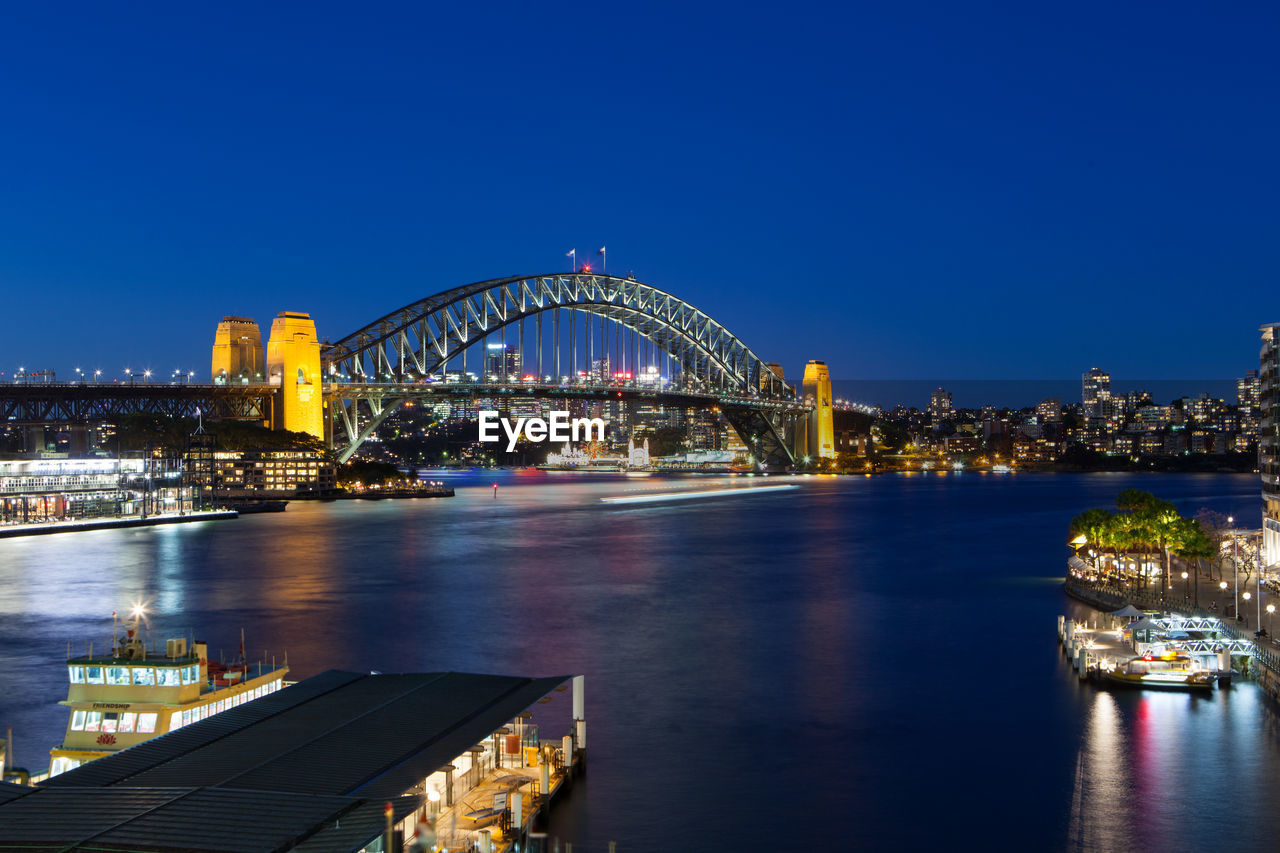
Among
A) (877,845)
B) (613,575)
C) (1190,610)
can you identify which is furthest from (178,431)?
(877,845)

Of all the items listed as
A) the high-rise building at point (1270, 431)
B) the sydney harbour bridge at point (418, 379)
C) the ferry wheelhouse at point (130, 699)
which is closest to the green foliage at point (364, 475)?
the sydney harbour bridge at point (418, 379)

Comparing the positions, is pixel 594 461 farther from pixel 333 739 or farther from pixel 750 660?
pixel 333 739

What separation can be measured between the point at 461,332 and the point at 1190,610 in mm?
51776

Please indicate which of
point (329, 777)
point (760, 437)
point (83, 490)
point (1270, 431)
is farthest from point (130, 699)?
point (760, 437)

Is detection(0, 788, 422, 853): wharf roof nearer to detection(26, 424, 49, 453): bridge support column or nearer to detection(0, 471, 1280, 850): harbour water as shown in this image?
detection(0, 471, 1280, 850): harbour water

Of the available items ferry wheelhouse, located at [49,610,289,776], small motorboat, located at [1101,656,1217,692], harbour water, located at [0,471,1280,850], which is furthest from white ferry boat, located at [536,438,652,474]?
ferry wheelhouse, located at [49,610,289,776]

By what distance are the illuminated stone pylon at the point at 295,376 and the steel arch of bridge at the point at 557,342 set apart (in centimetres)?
158

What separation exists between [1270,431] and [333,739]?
25.5m

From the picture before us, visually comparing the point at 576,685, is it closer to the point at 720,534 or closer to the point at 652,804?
the point at 652,804

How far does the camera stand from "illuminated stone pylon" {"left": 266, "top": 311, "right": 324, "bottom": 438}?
193 ft

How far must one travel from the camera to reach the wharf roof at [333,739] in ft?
28.2

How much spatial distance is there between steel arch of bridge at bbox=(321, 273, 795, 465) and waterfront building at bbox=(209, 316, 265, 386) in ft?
11.4

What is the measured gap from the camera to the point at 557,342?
71438 mm

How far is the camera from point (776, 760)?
13.2 meters
